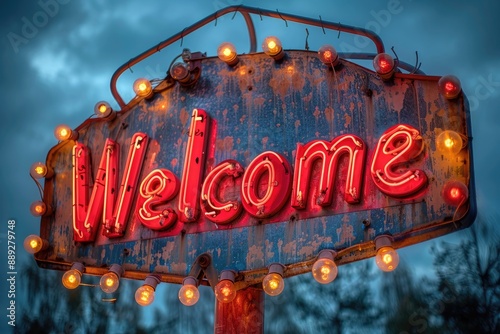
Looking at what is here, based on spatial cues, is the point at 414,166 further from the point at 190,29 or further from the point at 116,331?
the point at 116,331

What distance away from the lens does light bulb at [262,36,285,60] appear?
8.78 metres

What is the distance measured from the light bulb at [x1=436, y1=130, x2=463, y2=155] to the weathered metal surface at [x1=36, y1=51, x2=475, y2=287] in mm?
148

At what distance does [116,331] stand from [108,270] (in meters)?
11.6

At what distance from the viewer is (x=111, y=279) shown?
8.49 meters

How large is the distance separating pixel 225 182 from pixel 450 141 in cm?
301

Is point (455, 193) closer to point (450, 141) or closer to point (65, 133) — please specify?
point (450, 141)

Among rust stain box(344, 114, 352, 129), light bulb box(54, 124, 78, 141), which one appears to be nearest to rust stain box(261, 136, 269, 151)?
rust stain box(344, 114, 352, 129)

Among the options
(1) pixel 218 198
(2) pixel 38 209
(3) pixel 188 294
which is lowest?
(3) pixel 188 294

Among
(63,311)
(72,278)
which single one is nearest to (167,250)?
(72,278)

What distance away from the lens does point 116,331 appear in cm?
1956

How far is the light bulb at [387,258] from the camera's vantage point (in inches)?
264

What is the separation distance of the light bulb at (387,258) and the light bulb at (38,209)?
563cm

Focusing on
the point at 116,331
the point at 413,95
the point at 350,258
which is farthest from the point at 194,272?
the point at 116,331

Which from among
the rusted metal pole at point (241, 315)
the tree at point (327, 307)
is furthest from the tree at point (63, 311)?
the rusted metal pole at point (241, 315)
